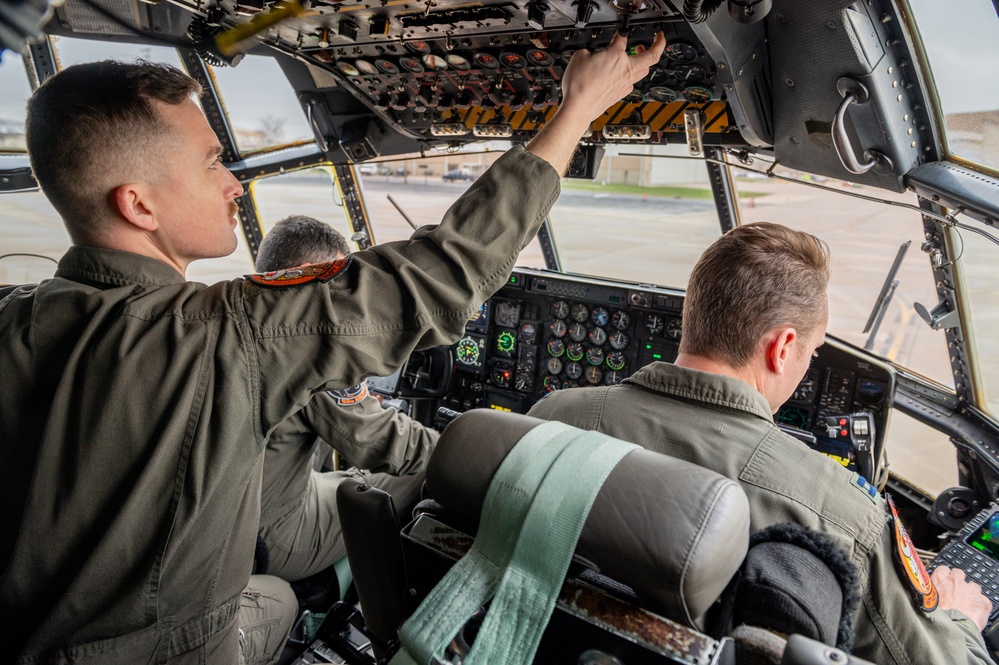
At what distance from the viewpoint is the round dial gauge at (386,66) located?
2.27 meters

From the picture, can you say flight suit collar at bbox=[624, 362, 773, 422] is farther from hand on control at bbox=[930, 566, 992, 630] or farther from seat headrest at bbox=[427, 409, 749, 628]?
hand on control at bbox=[930, 566, 992, 630]

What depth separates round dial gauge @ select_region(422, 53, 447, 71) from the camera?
2.15m

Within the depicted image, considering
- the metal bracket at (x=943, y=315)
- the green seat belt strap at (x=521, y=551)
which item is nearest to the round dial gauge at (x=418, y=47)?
the green seat belt strap at (x=521, y=551)

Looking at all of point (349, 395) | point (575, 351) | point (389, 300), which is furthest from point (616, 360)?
point (389, 300)

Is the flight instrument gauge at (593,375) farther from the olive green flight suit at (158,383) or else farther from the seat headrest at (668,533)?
the seat headrest at (668,533)

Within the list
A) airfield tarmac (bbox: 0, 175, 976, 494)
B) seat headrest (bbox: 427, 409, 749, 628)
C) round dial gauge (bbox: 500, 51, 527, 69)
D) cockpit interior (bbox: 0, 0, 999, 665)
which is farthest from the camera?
airfield tarmac (bbox: 0, 175, 976, 494)

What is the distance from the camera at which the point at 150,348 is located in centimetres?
92

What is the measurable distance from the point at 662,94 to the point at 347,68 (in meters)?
1.16

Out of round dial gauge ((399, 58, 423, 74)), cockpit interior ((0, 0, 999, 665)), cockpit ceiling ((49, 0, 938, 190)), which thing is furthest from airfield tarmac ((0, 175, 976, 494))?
round dial gauge ((399, 58, 423, 74))

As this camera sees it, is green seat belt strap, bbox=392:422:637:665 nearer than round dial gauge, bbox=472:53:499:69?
Yes

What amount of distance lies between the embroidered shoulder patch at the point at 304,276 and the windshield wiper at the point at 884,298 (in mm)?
2207

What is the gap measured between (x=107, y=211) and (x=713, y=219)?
3.33 m

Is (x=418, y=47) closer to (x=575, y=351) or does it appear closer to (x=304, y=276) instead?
(x=304, y=276)

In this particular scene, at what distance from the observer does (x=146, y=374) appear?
919 millimetres
